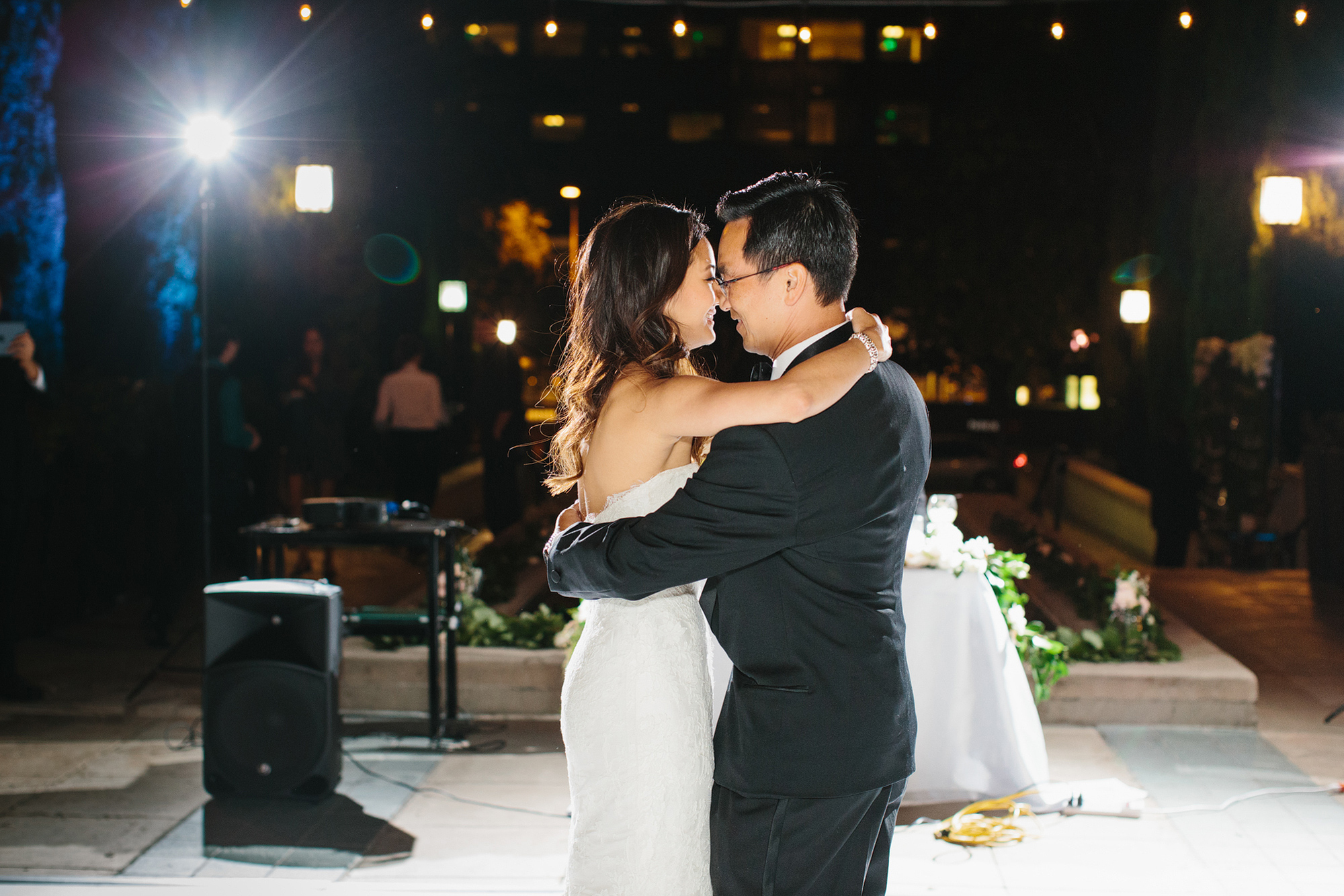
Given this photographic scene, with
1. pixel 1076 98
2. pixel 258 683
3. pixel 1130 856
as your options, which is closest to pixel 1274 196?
pixel 1076 98

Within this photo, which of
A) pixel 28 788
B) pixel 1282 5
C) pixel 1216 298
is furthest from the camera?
pixel 1216 298

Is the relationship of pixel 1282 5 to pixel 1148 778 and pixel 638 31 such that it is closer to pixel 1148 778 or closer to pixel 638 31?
pixel 1148 778

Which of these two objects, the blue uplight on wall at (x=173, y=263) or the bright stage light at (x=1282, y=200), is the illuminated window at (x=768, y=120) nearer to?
the bright stage light at (x=1282, y=200)

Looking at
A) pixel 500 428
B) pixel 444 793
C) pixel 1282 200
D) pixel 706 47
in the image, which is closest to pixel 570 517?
pixel 444 793

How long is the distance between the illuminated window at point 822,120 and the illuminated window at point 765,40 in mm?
2946

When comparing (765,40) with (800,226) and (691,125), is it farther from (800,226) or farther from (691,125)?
(800,226)

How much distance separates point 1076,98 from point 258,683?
13.0 metres

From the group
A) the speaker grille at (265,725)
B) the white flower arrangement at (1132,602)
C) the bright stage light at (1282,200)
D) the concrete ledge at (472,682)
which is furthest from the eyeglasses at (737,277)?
the bright stage light at (1282,200)

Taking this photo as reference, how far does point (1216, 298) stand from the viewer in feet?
38.4

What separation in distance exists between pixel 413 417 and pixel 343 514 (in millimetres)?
4580

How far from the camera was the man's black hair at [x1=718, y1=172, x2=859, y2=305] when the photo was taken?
1783mm

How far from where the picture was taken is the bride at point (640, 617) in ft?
6.50

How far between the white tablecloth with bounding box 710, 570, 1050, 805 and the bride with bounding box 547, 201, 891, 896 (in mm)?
2183

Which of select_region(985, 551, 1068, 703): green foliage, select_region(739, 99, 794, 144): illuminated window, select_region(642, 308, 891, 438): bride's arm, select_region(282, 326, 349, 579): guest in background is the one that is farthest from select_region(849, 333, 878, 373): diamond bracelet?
select_region(739, 99, 794, 144): illuminated window
